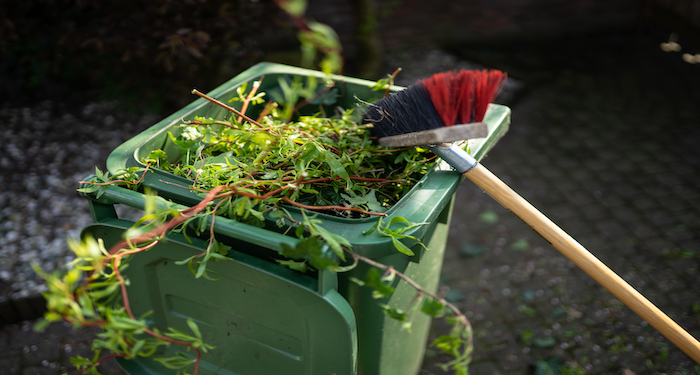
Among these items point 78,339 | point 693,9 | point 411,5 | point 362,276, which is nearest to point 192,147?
point 362,276

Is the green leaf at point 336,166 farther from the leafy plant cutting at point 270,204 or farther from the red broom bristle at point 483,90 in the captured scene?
the red broom bristle at point 483,90

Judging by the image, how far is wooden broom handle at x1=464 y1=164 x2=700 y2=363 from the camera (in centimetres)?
132

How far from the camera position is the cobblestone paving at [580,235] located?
246 cm

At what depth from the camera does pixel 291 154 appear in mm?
1373

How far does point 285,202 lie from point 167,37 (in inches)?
95.5

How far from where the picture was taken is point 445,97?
4.33 feet

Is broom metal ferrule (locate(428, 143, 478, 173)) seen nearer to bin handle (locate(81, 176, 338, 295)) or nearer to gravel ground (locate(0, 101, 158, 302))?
bin handle (locate(81, 176, 338, 295))

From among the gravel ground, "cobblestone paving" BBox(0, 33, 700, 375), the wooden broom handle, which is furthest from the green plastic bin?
the gravel ground

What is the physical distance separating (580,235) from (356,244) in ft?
8.57

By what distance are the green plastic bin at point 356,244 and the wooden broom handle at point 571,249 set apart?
11cm

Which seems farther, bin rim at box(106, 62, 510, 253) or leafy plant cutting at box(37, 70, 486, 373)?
bin rim at box(106, 62, 510, 253)

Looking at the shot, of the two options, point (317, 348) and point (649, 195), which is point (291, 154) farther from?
point (649, 195)

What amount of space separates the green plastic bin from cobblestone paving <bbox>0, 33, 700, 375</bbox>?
89cm

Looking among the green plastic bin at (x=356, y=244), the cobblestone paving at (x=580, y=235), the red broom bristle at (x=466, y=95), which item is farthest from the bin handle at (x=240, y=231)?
the cobblestone paving at (x=580, y=235)
